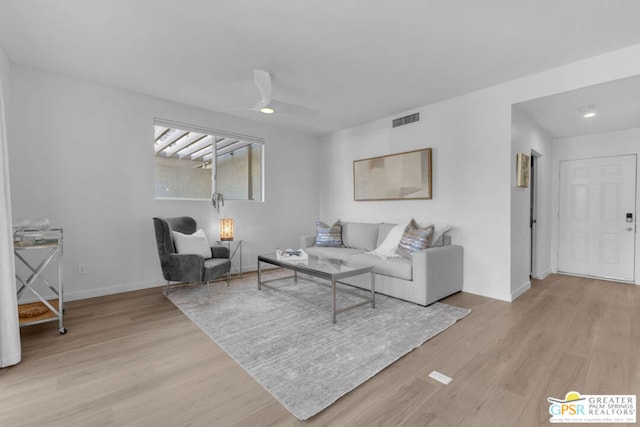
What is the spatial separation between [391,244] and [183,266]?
105 inches

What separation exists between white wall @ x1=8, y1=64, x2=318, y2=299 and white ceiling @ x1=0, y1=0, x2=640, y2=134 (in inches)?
10.7

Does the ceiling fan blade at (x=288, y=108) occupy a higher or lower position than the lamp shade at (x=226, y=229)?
higher

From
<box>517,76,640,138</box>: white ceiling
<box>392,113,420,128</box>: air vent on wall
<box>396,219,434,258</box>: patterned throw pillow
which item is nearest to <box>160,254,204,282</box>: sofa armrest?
<box>396,219,434,258</box>: patterned throw pillow

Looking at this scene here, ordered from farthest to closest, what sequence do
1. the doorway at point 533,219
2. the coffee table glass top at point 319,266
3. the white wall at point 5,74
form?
the doorway at point 533,219 → the coffee table glass top at point 319,266 → the white wall at point 5,74

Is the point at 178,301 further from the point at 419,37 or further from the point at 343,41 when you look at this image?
the point at 419,37

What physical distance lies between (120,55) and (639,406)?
4.79 meters

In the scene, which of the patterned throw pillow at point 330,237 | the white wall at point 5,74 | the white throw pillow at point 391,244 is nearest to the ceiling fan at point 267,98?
the white throw pillow at point 391,244

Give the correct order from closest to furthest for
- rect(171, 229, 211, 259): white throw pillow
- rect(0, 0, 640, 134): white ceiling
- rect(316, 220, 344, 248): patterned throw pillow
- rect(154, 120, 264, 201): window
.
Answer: rect(0, 0, 640, 134): white ceiling, rect(171, 229, 211, 259): white throw pillow, rect(154, 120, 264, 201): window, rect(316, 220, 344, 248): patterned throw pillow

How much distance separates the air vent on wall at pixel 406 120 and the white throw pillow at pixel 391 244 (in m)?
1.63

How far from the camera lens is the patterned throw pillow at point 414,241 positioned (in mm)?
3604

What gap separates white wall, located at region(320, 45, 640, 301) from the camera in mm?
3061

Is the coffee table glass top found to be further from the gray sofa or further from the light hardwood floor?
the light hardwood floor

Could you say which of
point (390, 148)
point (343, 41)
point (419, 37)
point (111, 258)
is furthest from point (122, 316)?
point (390, 148)

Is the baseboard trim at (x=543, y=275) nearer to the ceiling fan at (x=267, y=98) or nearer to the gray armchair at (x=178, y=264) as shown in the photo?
the ceiling fan at (x=267, y=98)
